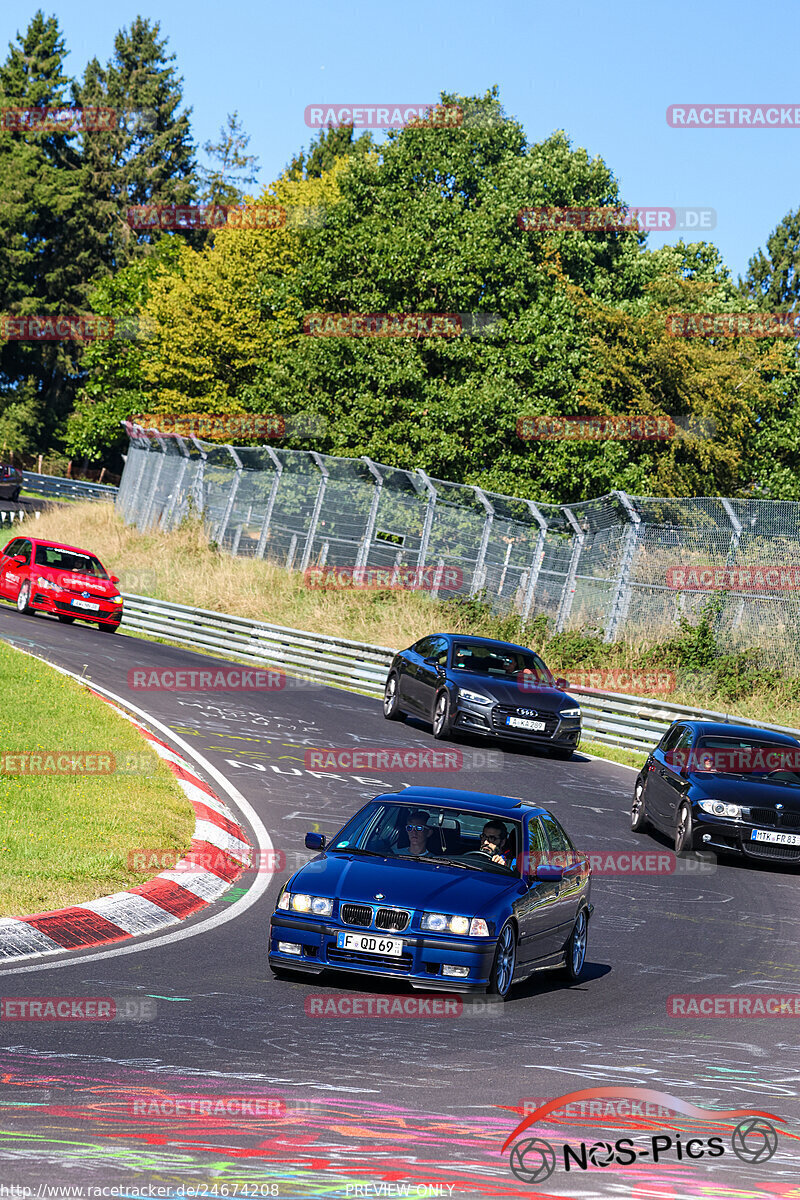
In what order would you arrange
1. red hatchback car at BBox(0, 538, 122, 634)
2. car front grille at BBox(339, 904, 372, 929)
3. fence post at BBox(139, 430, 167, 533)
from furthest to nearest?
fence post at BBox(139, 430, 167, 533) → red hatchback car at BBox(0, 538, 122, 634) → car front grille at BBox(339, 904, 372, 929)

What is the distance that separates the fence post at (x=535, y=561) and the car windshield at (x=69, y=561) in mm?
8507

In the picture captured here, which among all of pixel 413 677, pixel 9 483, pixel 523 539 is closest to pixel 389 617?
pixel 523 539

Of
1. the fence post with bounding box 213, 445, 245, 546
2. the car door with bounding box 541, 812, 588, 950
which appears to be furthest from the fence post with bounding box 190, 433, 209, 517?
the car door with bounding box 541, 812, 588, 950

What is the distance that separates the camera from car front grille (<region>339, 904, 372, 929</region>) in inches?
348

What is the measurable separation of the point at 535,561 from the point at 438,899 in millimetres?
21741

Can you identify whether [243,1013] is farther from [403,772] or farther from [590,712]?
[590,712]

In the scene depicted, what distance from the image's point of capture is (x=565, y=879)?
10.3m

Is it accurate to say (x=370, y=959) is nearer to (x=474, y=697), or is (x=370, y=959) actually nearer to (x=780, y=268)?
(x=474, y=697)

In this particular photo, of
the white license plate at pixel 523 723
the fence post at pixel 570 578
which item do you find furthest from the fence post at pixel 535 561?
the white license plate at pixel 523 723

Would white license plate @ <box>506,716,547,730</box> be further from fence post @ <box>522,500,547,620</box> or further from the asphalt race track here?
fence post @ <box>522,500,547,620</box>

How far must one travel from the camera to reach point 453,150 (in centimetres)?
4769

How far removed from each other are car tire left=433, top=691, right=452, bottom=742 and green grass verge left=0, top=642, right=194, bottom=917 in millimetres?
5054

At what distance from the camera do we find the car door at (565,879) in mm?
10005

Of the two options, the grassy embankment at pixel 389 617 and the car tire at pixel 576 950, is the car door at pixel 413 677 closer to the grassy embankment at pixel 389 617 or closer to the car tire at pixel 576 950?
the grassy embankment at pixel 389 617
